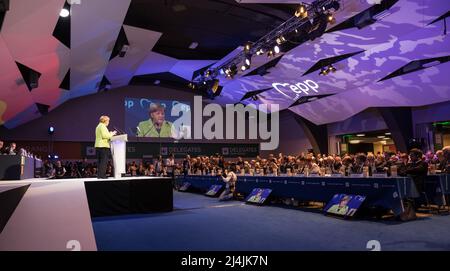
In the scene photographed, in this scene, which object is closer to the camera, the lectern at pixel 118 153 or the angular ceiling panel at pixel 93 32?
the lectern at pixel 118 153

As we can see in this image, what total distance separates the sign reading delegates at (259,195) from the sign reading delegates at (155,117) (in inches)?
439

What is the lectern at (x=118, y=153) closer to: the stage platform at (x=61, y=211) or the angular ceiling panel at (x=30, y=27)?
the stage platform at (x=61, y=211)

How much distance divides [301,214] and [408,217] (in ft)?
5.40

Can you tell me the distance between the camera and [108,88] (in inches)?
678

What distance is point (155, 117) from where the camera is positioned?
18391 mm

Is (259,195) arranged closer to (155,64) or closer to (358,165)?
(358,165)

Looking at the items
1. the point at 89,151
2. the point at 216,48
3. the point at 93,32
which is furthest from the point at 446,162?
the point at 89,151

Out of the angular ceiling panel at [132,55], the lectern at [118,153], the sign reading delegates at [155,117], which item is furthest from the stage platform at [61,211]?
the sign reading delegates at [155,117]

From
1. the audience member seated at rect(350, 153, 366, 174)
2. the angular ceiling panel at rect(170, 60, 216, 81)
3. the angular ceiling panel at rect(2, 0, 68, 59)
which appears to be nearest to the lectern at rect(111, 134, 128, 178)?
the angular ceiling panel at rect(2, 0, 68, 59)

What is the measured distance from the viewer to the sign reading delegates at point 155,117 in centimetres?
1805

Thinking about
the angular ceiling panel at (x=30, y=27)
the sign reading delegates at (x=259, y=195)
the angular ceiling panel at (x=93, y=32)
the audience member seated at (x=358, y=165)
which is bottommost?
the sign reading delegates at (x=259, y=195)
